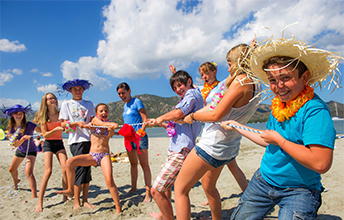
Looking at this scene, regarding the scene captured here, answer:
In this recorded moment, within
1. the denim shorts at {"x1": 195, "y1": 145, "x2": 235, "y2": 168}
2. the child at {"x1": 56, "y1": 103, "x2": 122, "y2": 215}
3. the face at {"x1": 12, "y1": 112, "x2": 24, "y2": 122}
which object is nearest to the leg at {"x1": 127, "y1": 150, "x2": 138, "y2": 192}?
the child at {"x1": 56, "y1": 103, "x2": 122, "y2": 215}

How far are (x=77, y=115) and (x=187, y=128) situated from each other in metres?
2.77

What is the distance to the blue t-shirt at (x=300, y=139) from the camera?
Result: 1.45m

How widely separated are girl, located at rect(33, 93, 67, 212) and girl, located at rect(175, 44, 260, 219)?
11.3ft

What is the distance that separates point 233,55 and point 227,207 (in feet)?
10.4

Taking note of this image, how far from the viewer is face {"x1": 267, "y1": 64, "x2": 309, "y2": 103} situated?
5.50ft

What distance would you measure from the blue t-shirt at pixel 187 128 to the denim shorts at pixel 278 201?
1.14 metres

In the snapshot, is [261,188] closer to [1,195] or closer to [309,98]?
[309,98]

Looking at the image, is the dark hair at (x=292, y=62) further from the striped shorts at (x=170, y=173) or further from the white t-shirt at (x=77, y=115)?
the white t-shirt at (x=77, y=115)

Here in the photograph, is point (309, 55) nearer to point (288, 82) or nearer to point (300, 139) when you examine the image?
point (288, 82)

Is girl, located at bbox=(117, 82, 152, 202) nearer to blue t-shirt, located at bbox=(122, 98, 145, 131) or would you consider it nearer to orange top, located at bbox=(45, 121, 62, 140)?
blue t-shirt, located at bbox=(122, 98, 145, 131)

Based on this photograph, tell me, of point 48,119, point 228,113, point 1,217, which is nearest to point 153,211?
→ point 228,113

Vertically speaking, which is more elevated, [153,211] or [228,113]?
[228,113]

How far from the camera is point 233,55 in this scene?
7.79 feet

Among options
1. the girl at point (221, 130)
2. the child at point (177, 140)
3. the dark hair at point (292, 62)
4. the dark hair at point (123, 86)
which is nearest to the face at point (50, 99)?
the dark hair at point (123, 86)
